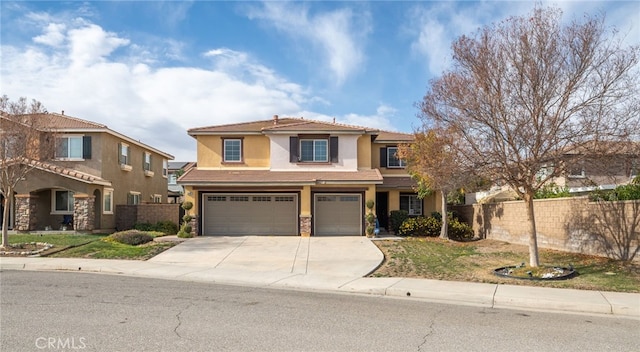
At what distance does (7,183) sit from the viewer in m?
20.5

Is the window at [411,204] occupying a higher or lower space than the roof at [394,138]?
lower

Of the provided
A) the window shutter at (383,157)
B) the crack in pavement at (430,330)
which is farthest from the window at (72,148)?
the crack in pavement at (430,330)

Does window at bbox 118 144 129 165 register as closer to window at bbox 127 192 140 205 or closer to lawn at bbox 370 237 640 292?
window at bbox 127 192 140 205

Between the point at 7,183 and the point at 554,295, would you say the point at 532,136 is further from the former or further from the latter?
the point at 7,183

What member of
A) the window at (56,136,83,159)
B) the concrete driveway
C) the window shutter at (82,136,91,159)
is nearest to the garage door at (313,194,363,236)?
the concrete driveway

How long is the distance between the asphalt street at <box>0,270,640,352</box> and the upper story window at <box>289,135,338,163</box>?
52.8 ft

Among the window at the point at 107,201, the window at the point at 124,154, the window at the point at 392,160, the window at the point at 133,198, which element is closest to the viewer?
→ the window at the point at 107,201

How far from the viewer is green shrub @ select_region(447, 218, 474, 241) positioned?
26297 mm

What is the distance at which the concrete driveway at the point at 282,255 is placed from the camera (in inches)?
658

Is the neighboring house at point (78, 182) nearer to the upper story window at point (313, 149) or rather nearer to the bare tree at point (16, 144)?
the bare tree at point (16, 144)

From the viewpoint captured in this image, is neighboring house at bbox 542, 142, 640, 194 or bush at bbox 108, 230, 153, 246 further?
bush at bbox 108, 230, 153, 246

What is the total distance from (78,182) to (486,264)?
65.8 ft

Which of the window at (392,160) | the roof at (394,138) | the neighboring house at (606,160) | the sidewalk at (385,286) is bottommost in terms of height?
the sidewalk at (385,286)

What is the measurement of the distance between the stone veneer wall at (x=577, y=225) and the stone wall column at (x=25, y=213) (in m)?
22.8
